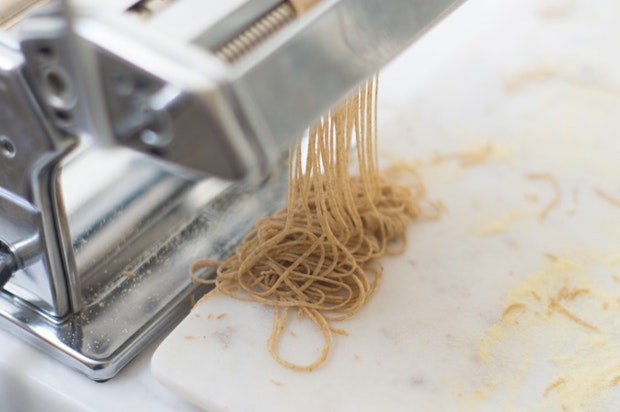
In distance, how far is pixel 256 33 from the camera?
638mm

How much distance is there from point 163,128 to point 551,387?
457 millimetres

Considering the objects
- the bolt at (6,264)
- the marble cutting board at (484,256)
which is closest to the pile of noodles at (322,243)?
the marble cutting board at (484,256)

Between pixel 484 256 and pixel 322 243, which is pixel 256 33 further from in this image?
pixel 484 256

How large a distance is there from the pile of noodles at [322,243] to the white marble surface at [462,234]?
0.08ft

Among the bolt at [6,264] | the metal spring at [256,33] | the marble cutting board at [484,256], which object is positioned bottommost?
the marble cutting board at [484,256]

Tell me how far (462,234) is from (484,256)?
0.04m

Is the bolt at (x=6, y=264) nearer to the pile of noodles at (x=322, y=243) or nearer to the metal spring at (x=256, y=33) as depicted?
the pile of noodles at (x=322, y=243)

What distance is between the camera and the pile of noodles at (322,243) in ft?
2.91

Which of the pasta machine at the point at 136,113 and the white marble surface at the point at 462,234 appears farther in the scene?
the white marble surface at the point at 462,234

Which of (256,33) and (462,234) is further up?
(256,33)

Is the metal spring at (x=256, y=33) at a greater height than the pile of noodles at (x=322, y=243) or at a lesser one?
greater

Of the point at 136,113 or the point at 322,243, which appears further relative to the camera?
the point at 322,243

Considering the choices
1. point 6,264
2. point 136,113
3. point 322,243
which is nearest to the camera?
point 136,113

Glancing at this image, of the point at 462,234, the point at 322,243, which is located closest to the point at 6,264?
the point at 322,243
